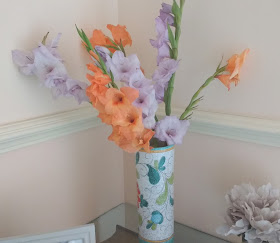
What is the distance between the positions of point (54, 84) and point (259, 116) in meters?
0.50

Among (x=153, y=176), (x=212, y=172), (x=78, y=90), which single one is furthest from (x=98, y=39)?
(x=212, y=172)

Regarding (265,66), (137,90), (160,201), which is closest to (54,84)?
(137,90)

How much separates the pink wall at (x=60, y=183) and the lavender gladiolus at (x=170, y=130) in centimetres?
31

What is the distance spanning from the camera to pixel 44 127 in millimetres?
815

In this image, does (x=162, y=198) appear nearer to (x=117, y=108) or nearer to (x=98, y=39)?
(x=117, y=108)

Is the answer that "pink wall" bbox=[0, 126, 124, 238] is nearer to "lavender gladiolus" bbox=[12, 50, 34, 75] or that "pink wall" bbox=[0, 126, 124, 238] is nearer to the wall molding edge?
"lavender gladiolus" bbox=[12, 50, 34, 75]

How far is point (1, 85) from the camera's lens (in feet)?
2.42

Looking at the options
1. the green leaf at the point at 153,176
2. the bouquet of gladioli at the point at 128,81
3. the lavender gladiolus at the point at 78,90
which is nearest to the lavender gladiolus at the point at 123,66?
the bouquet of gladioli at the point at 128,81

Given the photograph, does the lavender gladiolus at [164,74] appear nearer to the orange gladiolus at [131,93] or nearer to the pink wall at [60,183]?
the orange gladiolus at [131,93]

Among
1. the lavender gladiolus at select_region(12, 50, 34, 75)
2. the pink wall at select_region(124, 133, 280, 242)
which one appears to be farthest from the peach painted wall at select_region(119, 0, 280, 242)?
the lavender gladiolus at select_region(12, 50, 34, 75)

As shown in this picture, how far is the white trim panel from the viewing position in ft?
2.45

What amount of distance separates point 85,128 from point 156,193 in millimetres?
308

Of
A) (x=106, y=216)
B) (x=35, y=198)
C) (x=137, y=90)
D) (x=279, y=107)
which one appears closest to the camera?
(x=137, y=90)

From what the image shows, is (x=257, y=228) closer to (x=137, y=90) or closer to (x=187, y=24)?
(x=137, y=90)
